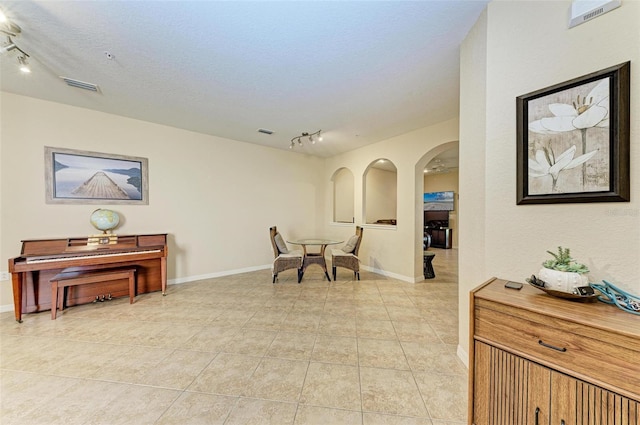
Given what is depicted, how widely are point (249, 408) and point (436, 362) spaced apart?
154cm

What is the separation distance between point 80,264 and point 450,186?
9715 mm

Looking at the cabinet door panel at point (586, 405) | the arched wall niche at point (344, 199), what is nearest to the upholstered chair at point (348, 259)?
the arched wall niche at point (344, 199)

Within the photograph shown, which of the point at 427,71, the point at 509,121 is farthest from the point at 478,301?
the point at 427,71

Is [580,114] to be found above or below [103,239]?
above

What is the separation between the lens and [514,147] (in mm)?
1568

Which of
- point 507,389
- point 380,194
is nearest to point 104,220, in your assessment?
point 507,389

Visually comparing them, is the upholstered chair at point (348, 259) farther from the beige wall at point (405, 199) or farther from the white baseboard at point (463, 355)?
the white baseboard at point (463, 355)

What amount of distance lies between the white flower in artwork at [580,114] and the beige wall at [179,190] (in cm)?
471

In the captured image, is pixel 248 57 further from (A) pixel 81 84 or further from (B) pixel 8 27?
(A) pixel 81 84

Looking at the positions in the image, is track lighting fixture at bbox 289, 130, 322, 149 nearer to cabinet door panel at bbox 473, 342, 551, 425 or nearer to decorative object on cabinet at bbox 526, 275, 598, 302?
decorative object on cabinet at bbox 526, 275, 598, 302

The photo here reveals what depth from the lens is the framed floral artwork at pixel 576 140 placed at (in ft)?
3.88

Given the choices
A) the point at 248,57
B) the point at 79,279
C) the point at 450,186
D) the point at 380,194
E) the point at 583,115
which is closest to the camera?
the point at 583,115

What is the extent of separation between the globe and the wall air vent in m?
5.23

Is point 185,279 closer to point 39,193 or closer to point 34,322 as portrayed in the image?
point 34,322
